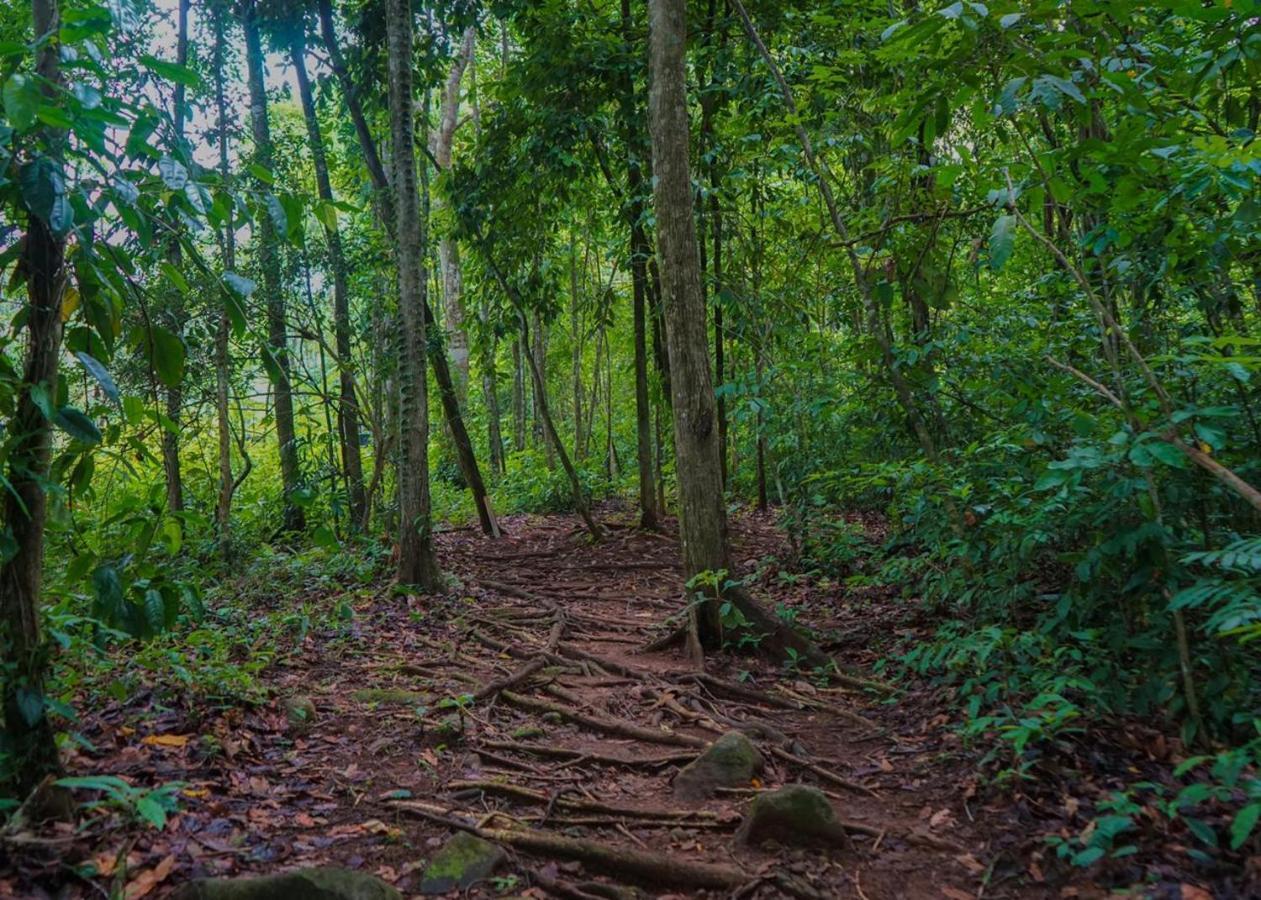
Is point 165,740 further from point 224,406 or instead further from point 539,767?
point 224,406

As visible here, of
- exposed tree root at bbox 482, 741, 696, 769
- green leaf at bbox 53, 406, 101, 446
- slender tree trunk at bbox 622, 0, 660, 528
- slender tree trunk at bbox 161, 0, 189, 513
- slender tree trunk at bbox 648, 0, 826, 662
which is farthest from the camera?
slender tree trunk at bbox 622, 0, 660, 528

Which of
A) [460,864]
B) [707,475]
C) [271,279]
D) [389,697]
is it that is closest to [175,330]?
[271,279]

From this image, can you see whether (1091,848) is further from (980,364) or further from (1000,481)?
(980,364)

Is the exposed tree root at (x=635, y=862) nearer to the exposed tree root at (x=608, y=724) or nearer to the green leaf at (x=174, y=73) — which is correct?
the exposed tree root at (x=608, y=724)

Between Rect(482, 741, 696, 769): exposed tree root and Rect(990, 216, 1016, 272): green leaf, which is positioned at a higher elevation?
Rect(990, 216, 1016, 272): green leaf

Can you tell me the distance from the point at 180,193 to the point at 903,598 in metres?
6.02

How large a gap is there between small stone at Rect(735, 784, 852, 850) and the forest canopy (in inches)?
1.5

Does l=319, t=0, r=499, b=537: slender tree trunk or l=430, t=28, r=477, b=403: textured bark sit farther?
l=430, t=28, r=477, b=403: textured bark

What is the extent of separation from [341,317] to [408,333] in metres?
2.98

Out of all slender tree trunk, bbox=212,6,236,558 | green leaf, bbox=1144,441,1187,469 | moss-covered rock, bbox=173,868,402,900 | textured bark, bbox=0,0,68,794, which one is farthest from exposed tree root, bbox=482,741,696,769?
slender tree trunk, bbox=212,6,236,558

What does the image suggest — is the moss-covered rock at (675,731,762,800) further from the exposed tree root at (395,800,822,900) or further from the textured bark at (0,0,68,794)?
the textured bark at (0,0,68,794)

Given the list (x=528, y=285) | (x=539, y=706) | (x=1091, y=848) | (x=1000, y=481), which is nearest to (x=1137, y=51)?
(x=1000, y=481)

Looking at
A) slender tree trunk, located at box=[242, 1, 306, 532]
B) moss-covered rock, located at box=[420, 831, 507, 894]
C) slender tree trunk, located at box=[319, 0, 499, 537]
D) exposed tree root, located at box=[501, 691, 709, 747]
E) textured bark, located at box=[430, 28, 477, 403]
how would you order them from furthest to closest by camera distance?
1. textured bark, located at box=[430, 28, 477, 403]
2. slender tree trunk, located at box=[319, 0, 499, 537]
3. slender tree trunk, located at box=[242, 1, 306, 532]
4. exposed tree root, located at box=[501, 691, 709, 747]
5. moss-covered rock, located at box=[420, 831, 507, 894]

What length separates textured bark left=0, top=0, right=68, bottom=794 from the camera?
269 centimetres
